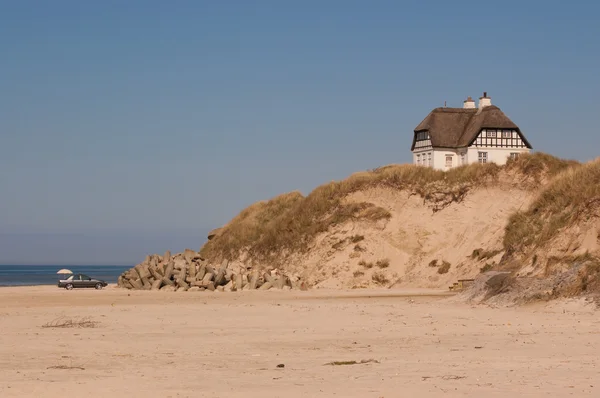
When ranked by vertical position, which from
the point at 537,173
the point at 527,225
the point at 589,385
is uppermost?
the point at 537,173

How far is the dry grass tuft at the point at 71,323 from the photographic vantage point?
2509cm

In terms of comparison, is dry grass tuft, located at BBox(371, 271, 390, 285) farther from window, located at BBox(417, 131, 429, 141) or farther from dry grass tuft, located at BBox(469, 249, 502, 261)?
window, located at BBox(417, 131, 429, 141)

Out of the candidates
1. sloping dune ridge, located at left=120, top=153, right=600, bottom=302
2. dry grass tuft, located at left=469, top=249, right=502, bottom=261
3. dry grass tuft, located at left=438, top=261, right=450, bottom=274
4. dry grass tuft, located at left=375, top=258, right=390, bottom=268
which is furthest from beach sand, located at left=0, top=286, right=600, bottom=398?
dry grass tuft, located at left=375, top=258, right=390, bottom=268

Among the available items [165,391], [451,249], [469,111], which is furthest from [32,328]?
[469,111]

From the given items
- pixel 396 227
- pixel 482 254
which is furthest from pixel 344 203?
pixel 482 254

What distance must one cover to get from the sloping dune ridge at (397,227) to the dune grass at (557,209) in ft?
0.70

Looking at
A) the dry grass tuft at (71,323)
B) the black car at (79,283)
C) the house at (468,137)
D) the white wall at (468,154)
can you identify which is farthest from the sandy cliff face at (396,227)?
the dry grass tuft at (71,323)

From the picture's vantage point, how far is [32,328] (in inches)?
973

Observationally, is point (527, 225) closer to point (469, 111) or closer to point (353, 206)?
point (353, 206)

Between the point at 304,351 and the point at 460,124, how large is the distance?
6016cm

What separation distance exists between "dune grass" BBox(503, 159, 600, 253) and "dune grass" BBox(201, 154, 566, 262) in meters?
13.5

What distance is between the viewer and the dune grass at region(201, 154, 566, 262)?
189 feet

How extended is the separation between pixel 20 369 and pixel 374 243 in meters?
40.5

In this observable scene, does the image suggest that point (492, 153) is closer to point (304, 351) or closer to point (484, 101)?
point (484, 101)
